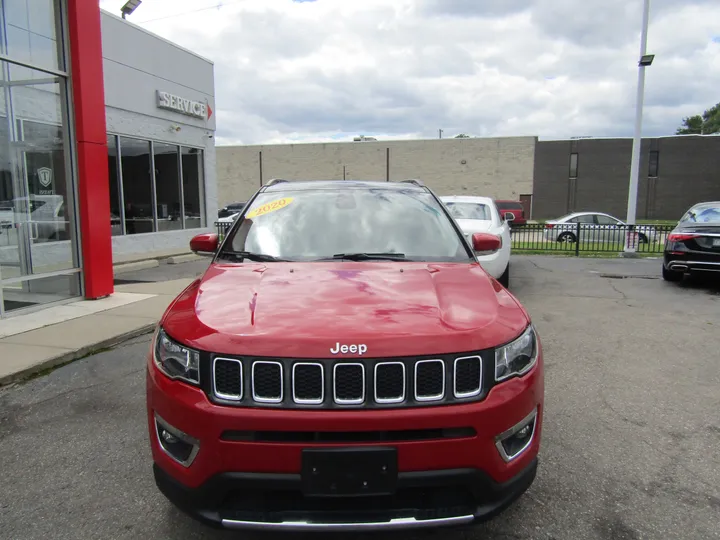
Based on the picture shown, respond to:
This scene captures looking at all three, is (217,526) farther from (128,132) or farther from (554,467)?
(128,132)

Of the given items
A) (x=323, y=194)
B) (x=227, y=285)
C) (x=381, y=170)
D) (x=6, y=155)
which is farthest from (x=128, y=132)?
(x=381, y=170)

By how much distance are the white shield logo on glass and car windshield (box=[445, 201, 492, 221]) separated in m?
6.66

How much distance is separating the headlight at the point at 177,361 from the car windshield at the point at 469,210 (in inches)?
301

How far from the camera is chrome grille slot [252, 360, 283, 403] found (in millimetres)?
2117

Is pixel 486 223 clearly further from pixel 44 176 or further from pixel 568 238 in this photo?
pixel 568 238

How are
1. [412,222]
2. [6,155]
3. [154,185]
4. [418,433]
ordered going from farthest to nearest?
[154,185] < [6,155] < [412,222] < [418,433]

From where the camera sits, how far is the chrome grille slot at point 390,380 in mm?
2119

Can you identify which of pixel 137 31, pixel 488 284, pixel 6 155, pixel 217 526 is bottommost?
pixel 217 526

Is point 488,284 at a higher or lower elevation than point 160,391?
higher

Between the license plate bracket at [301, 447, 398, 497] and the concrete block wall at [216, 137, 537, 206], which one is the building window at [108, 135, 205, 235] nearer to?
the license plate bracket at [301, 447, 398, 497]

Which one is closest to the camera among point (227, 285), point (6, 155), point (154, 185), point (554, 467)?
point (227, 285)

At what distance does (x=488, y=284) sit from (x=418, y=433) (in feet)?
3.69

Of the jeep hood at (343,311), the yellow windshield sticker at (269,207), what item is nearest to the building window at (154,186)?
the yellow windshield sticker at (269,207)

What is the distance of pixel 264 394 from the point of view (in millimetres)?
2119
